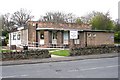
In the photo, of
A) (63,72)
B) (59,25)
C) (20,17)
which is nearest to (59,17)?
(20,17)

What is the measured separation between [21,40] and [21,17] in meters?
38.8

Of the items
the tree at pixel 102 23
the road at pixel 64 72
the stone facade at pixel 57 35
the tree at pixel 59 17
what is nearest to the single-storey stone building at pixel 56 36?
the stone facade at pixel 57 35

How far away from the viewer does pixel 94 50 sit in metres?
28.3

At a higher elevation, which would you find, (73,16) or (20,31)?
(73,16)

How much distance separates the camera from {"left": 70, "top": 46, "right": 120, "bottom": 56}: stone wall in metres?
26.6

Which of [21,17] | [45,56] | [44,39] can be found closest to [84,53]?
Result: [45,56]

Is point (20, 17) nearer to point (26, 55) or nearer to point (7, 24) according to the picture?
point (7, 24)

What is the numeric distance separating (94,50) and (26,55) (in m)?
8.73

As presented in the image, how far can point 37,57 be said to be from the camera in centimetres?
2388

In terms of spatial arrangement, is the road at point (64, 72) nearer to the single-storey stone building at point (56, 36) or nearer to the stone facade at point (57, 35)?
the single-storey stone building at point (56, 36)

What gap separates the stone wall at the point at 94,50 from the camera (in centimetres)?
2661

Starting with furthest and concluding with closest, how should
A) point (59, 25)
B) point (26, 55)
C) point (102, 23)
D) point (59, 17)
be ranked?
point (59, 17), point (102, 23), point (59, 25), point (26, 55)

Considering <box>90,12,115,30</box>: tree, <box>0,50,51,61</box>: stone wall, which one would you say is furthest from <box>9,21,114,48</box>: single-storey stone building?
<box>90,12,115,30</box>: tree

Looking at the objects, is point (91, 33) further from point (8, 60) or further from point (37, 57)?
point (8, 60)
